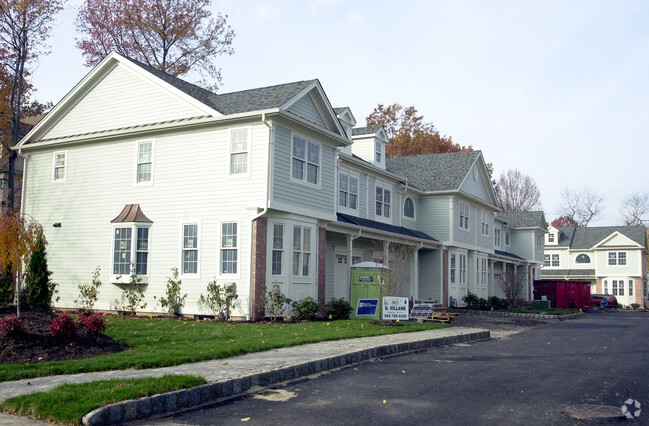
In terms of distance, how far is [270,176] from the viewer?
18.0 m

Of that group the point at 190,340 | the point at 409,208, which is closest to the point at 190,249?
the point at 190,340

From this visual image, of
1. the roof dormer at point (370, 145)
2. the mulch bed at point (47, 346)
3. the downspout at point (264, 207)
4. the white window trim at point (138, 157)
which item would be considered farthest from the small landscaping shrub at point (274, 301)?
the roof dormer at point (370, 145)

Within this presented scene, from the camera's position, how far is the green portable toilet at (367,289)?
65.2 ft

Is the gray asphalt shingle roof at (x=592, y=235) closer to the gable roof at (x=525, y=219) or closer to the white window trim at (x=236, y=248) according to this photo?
the gable roof at (x=525, y=219)

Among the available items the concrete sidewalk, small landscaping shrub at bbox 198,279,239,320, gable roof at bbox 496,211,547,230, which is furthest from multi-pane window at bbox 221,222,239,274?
gable roof at bbox 496,211,547,230

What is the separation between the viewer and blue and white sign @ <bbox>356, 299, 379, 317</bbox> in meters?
19.8

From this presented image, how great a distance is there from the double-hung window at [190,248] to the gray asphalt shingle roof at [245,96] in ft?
12.5

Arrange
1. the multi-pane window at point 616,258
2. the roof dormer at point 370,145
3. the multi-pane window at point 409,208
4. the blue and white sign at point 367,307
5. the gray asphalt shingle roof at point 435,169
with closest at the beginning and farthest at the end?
the blue and white sign at point 367,307 → the roof dormer at point 370,145 → the multi-pane window at point 409,208 → the gray asphalt shingle roof at point 435,169 → the multi-pane window at point 616,258

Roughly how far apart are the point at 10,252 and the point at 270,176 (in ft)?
23.9

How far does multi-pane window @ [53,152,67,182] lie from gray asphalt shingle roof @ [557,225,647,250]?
2045 inches

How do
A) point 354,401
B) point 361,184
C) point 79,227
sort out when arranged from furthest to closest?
point 361,184
point 79,227
point 354,401

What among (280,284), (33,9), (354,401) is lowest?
(354,401)

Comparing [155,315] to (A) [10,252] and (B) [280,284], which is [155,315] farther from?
(A) [10,252]

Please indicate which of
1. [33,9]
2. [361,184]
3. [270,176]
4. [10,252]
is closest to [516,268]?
[361,184]
